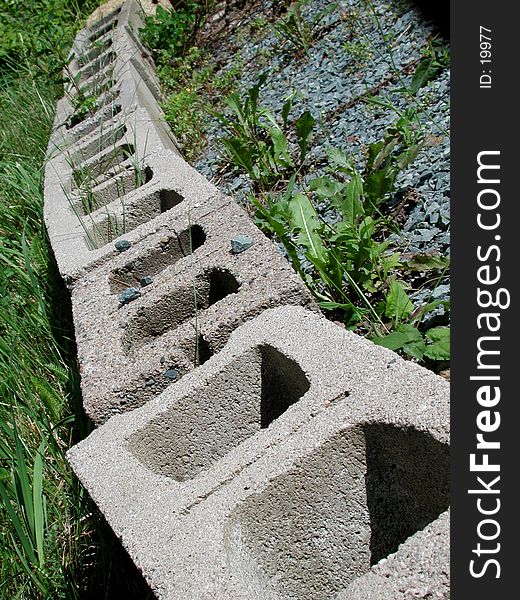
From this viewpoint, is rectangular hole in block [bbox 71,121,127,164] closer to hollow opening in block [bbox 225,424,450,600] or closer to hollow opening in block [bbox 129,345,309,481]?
hollow opening in block [bbox 129,345,309,481]

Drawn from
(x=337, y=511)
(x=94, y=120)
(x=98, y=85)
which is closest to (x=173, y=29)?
(x=98, y=85)

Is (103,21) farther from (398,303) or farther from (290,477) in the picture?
(290,477)

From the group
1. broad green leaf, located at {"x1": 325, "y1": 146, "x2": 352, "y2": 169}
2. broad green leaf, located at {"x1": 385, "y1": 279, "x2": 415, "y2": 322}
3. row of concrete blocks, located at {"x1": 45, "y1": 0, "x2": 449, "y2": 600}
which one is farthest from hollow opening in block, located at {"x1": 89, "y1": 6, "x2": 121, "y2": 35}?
broad green leaf, located at {"x1": 385, "y1": 279, "x2": 415, "y2": 322}

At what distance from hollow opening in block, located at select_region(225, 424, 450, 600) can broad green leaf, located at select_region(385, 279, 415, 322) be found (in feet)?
2.46

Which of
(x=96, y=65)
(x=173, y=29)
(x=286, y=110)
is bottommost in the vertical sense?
(x=286, y=110)

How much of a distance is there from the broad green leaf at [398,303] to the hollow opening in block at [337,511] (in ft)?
2.46

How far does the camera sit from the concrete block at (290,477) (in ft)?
5.15

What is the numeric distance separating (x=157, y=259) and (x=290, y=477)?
1.17 meters

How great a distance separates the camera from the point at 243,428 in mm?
2059

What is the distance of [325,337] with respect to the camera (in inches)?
75.5

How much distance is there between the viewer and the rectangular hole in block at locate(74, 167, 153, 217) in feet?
10.5

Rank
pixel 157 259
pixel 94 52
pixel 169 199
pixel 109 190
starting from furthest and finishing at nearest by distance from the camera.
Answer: pixel 94 52 < pixel 109 190 < pixel 169 199 < pixel 157 259

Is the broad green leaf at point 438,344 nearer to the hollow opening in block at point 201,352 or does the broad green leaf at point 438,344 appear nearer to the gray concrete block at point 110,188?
the hollow opening in block at point 201,352

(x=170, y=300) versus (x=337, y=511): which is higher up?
(x=170, y=300)
